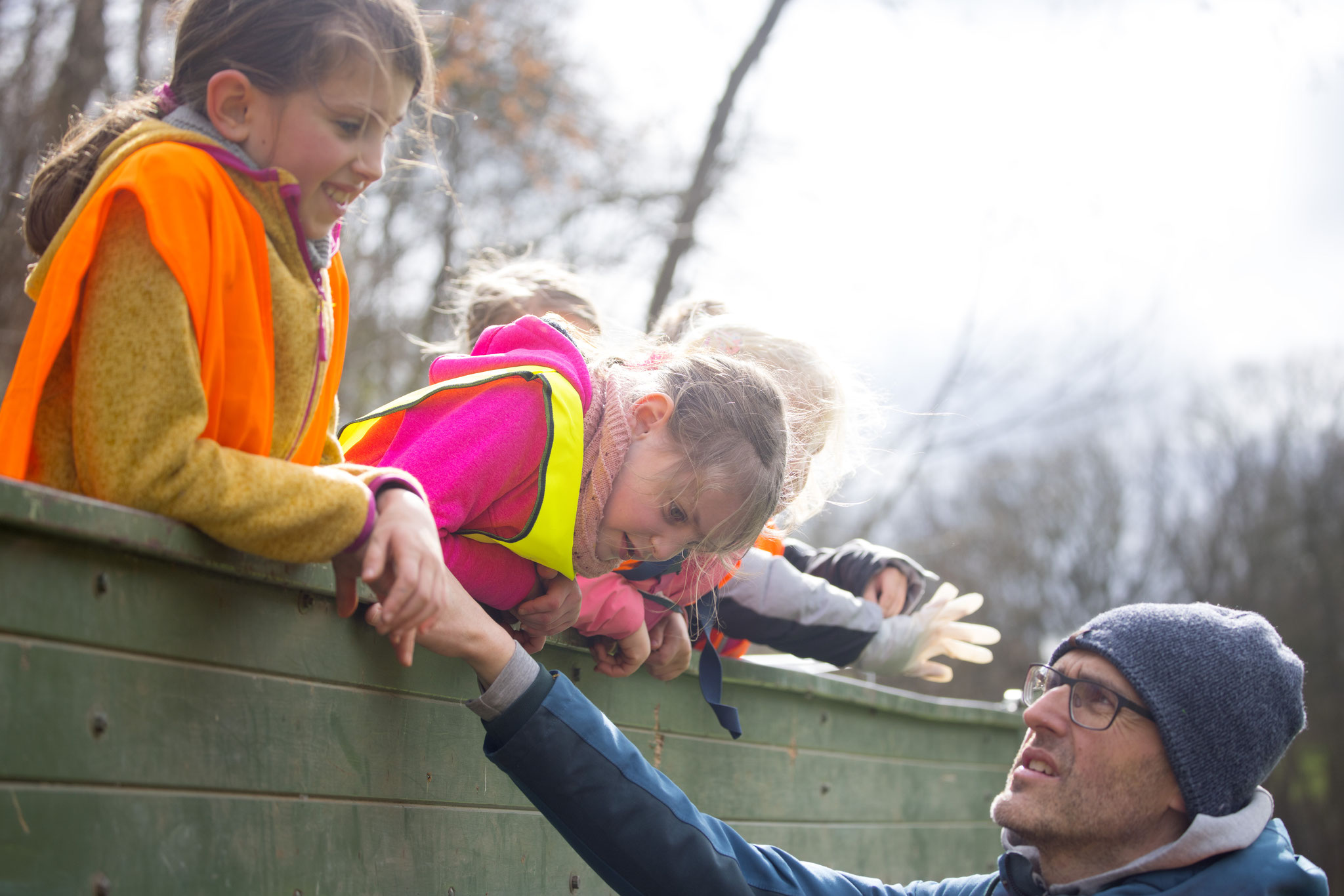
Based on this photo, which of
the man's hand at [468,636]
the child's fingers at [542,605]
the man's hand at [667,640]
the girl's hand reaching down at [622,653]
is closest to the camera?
the man's hand at [468,636]

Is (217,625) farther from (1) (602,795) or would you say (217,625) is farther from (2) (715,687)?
(2) (715,687)

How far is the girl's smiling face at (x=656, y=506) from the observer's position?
2.08 meters

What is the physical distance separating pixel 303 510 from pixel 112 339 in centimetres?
31

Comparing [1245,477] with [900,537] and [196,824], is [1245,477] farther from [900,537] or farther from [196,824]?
[196,824]

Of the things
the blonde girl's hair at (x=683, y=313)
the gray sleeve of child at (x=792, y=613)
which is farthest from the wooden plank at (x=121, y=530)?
the blonde girl's hair at (x=683, y=313)

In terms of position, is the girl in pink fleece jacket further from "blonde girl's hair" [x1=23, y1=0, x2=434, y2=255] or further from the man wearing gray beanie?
"blonde girl's hair" [x1=23, y1=0, x2=434, y2=255]

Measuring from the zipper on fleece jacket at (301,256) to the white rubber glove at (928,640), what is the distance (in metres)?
2.14

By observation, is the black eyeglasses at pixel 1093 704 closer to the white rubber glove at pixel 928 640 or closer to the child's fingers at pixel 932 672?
the white rubber glove at pixel 928 640

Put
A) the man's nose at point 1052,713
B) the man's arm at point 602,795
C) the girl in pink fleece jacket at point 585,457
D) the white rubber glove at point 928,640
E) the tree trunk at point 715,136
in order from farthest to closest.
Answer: the tree trunk at point 715,136, the white rubber glove at point 928,640, the man's nose at point 1052,713, the girl in pink fleece jacket at point 585,457, the man's arm at point 602,795

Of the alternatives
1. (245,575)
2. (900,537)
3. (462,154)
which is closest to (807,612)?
(245,575)

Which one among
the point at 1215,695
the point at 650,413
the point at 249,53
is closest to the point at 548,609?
the point at 650,413

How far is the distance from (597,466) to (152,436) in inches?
36.4

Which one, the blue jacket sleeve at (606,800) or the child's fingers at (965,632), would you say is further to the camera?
the child's fingers at (965,632)

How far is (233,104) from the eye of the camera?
153 centimetres
